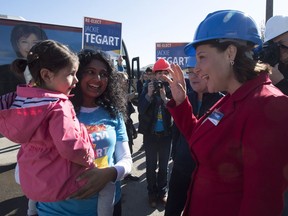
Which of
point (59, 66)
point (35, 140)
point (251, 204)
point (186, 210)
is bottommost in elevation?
point (186, 210)

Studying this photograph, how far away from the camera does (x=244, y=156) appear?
110 cm

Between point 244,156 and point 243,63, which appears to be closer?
point 244,156

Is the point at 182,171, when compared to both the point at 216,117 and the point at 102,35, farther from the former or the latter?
the point at 102,35

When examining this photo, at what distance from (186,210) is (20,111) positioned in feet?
3.33

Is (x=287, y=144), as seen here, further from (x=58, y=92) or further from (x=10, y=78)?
(x=10, y=78)

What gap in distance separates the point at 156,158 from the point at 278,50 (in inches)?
106

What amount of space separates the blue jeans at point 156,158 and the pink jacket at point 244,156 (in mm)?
2517

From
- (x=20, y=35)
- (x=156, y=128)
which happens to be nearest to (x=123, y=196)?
(x=156, y=128)

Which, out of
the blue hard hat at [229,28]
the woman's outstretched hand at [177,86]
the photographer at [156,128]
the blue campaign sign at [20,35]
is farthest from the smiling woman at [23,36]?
the blue hard hat at [229,28]

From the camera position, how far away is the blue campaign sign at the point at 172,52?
8.50 metres

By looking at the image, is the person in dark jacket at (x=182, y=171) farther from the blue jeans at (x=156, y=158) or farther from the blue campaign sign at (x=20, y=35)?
the blue campaign sign at (x=20, y=35)

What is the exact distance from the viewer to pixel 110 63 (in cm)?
198

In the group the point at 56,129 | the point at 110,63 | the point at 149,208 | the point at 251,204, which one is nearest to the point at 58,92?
the point at 56,129

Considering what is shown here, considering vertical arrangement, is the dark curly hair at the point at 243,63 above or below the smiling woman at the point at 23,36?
below
